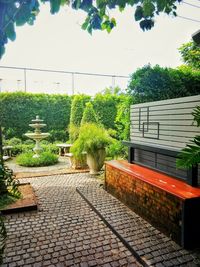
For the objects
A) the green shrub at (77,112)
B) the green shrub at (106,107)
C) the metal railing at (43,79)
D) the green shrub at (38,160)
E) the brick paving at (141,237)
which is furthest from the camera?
the metal railing at (43,79)

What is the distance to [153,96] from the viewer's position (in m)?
6.11

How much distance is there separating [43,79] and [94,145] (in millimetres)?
9675

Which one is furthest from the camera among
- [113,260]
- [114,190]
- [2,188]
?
[114,190]

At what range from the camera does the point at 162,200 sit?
2.72 metres

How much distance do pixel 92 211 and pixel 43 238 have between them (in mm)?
1035

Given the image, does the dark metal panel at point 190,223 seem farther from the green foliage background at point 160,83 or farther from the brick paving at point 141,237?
the green foliage background at point 160,83

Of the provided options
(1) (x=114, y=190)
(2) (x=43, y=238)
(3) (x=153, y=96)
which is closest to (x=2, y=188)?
(2) (x=43, y=238)

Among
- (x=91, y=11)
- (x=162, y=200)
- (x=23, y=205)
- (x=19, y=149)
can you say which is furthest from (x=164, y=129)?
(x=19, y=149)

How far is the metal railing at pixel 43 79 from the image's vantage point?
13141mm

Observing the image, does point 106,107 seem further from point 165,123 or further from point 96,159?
point 165,123

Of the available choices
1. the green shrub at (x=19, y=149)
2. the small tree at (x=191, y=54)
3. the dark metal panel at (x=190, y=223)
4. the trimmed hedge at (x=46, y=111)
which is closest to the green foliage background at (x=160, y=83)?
the small tree at (x=191, y=54)

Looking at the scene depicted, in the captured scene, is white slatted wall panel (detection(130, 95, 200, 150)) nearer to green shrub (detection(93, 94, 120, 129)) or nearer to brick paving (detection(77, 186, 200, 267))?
brick paving (detection(77, 186, 200, 267))

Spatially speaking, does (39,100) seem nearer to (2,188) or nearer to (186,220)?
(2,188)

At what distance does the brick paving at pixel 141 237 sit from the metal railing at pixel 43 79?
10081 millimetres
